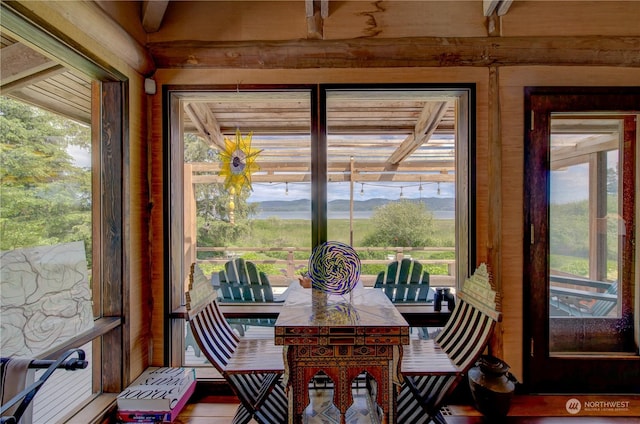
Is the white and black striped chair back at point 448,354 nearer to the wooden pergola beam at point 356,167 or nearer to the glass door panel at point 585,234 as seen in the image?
the glass door panel at point 585,234

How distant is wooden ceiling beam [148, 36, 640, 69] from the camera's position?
2.37 metres

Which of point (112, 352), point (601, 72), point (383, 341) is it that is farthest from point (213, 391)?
point (601, 72)

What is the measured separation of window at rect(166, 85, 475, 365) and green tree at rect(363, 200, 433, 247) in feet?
0.05

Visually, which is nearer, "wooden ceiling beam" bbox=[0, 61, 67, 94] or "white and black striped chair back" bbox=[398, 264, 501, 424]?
"wooden ceiling beam" bbox=[0, 61, 67, 94]

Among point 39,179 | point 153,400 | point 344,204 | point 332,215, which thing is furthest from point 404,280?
point 39,179

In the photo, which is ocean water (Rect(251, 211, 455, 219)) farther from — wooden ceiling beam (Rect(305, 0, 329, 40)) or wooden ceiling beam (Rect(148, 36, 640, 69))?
wooden ceiling beam (Rect(305, 0, 329, 40))

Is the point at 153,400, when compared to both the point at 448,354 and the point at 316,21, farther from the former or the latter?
the point at 316,21

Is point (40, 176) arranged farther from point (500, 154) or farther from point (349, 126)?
point (500, 154)

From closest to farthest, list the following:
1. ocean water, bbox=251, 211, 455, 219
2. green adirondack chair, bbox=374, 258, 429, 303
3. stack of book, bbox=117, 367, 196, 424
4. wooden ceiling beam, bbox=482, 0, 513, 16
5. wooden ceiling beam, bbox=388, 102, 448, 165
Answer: stack of book, bbox=117, 367, 196, 424 < wooden ceiling beam, bbox=482, 0, 513, 16 < ocean water, bbox=251, 211, 455, 219 < wooden ceiling beam, bbox=388, 102, 448, 165 < green adirondack chair, bbox=374, 258, 429, 303

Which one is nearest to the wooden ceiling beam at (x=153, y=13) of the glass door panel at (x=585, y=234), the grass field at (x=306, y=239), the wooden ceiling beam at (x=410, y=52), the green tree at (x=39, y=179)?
the wooden ceiling beam at (x=410, y=52)

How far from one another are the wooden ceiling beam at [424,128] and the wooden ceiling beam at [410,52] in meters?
0.49

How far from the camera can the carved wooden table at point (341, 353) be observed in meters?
1.60

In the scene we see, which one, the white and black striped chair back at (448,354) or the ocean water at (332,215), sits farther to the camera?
the ocean water at (332,215)

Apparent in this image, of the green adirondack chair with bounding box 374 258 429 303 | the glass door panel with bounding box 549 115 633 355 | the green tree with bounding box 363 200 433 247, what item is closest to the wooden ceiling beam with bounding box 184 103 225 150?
the green tree with bounding box 363 200 433 247
